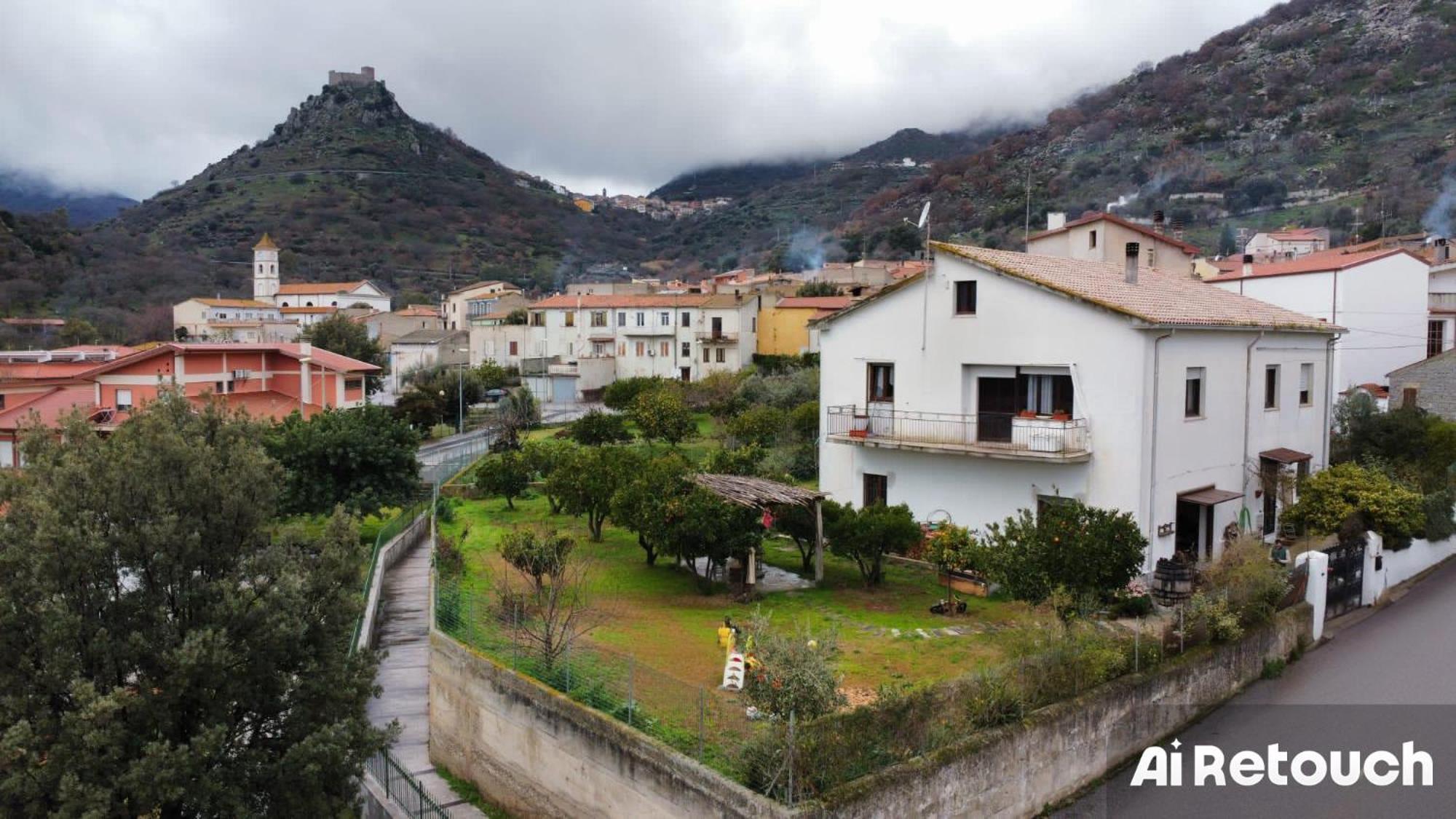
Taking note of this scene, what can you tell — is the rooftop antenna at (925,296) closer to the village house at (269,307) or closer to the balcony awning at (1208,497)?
the balcony awning at (1208,497)

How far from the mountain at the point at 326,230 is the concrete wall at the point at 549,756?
8980cm

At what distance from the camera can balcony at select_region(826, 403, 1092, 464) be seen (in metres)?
20.5

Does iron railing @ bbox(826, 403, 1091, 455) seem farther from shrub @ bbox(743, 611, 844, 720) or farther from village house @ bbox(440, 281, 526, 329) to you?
village house @ bbox(440, 281, 526, 329)

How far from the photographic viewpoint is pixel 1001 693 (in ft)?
39.2

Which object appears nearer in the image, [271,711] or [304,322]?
[271,711]

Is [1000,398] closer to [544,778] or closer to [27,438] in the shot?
[544,778]

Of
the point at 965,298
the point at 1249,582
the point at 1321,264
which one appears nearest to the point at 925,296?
the point at 965,298

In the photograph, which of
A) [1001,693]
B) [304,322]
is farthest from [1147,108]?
[1001,693]

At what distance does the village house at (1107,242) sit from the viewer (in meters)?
36.4

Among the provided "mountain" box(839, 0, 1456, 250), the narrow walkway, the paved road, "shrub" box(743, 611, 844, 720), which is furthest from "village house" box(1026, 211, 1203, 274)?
"mountain" box(839, 0, 1456, 250)

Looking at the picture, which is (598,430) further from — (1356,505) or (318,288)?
(318,288)

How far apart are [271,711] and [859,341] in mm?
16753

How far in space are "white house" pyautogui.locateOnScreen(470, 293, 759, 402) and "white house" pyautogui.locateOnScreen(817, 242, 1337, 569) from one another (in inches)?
1670

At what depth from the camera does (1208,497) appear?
835 inches
